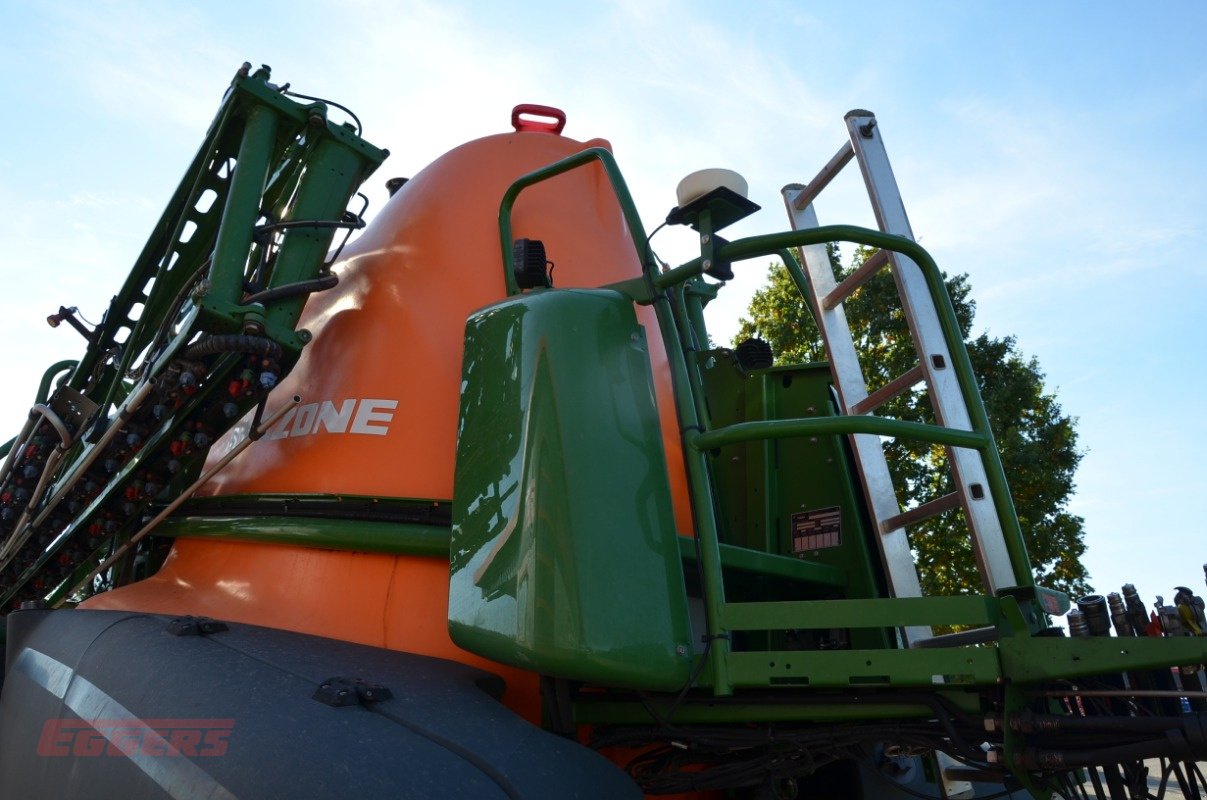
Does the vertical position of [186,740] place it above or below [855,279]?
below

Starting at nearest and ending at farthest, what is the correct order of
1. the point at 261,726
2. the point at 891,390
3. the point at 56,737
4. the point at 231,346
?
the point at 261,726
the point at 56,737
the point at 891,390
the point at 231,346

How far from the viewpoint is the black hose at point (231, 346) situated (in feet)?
11.0

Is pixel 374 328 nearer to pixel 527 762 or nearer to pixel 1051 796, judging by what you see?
pixel 527 762

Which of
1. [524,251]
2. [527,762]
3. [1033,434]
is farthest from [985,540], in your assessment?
[1033,434]

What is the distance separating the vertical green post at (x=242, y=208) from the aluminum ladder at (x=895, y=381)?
2109mm

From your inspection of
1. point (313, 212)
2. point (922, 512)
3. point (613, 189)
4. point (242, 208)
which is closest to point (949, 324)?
point (922, 512)

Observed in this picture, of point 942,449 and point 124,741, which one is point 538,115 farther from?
point 942,449

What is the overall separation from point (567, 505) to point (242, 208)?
2.18 meters

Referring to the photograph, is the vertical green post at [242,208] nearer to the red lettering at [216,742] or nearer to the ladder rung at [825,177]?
the red lettering at [216,742]

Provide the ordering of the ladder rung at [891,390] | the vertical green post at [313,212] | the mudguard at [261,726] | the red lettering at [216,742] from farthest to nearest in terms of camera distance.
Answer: the vertical green post at [313,212] < the ladder rung at [891,390] < the red lettering at [216,742] < the mudguard at [261,726]

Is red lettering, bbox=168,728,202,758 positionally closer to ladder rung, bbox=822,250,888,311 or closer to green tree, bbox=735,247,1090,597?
ladder rung, bbox=822,250,888,311

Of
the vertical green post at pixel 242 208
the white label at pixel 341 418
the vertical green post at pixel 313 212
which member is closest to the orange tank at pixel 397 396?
the white label at pixel 341 418

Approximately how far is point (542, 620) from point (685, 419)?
672mm

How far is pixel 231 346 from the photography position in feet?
11.0
